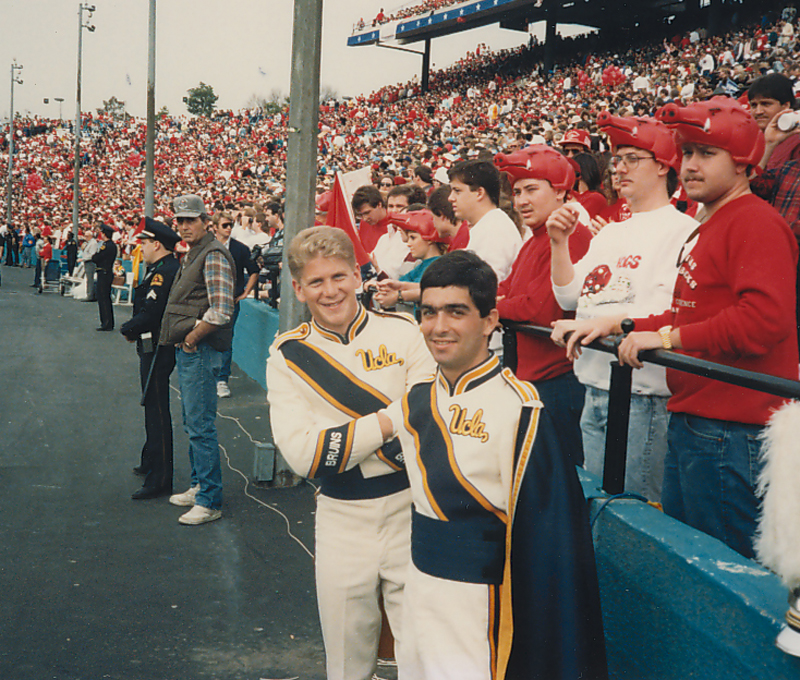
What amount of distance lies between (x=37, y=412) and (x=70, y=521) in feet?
11.3

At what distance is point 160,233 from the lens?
586 centimetres

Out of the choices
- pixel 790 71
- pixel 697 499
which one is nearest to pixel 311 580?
pixel 697 499

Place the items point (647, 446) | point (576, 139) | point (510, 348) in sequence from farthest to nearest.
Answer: point (576, 139) < point (510, 348) < point (647, 446)

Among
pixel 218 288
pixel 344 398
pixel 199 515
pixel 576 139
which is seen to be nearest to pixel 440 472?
pixel 344 398

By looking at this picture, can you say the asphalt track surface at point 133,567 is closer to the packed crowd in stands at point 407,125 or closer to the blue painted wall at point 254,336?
the blue painted wall at point 254,336

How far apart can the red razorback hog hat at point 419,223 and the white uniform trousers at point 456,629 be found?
3.41 meters

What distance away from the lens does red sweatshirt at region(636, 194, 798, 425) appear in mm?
2215

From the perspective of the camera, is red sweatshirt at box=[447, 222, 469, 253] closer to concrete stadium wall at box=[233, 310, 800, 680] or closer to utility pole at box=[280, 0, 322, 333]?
utility pole at box=[280, 0, 322, 333]

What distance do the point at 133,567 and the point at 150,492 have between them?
1280 mm

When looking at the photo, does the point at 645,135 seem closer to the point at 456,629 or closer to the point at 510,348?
the point at 510,348

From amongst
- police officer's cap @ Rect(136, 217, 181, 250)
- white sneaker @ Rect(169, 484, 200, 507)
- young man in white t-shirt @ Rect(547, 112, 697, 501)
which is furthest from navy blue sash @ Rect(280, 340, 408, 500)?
police officer's cap @ Rect(136, 217, 181, 250)

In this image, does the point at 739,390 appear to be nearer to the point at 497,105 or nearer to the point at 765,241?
the point at 765,241

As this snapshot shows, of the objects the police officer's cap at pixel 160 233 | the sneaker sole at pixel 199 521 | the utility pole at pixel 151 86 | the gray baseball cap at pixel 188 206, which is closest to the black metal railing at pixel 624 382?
the sneaker sole at pixel 199 521

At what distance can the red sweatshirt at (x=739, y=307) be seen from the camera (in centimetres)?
221
